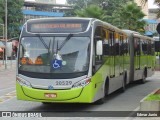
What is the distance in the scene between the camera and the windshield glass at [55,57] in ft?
45.9

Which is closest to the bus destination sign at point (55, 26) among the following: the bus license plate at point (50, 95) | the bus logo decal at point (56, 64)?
the bus logo decal at point (56, 64)

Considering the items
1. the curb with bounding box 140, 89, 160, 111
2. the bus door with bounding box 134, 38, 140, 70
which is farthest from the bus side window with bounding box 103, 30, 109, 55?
the bus door with bounding box 134, 38, 140, 70

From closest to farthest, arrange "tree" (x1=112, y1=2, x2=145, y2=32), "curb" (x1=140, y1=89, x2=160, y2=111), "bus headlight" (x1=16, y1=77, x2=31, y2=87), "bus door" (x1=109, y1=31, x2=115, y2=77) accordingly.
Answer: "curb" (x1=140, y1=89, x2=160, y2=111) < "bus headlight" (x1=16, y1=77, x2=31, y2=87) < "bus door" (x1=109, y1=31, x2=115, y2=77) < "tree" (x1=112, y1=2, x2=145, y2=32)

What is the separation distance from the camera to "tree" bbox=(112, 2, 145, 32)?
4988 cm

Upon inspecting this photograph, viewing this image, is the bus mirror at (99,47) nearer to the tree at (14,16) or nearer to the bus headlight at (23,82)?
the bus headlight at (23,82)

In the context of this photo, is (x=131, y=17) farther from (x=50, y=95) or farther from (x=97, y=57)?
(x=50, y=95)

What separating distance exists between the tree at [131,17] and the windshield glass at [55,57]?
118 ft

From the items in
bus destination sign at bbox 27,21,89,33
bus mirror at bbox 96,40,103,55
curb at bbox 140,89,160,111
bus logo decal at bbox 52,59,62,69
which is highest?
bus destination sign at bbox 27,21,89,33

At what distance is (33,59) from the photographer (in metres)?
14.2

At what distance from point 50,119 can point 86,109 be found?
246cm

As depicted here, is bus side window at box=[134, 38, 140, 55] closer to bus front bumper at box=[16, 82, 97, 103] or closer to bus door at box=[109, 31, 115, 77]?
bus door at box=[109, 31, 115, 77]

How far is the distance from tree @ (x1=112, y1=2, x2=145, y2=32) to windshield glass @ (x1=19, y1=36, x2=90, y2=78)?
36.0 meters

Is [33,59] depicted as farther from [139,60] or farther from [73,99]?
Result: [139,60]

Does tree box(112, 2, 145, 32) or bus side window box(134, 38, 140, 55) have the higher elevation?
tree box(112, 2, 145, 32)
